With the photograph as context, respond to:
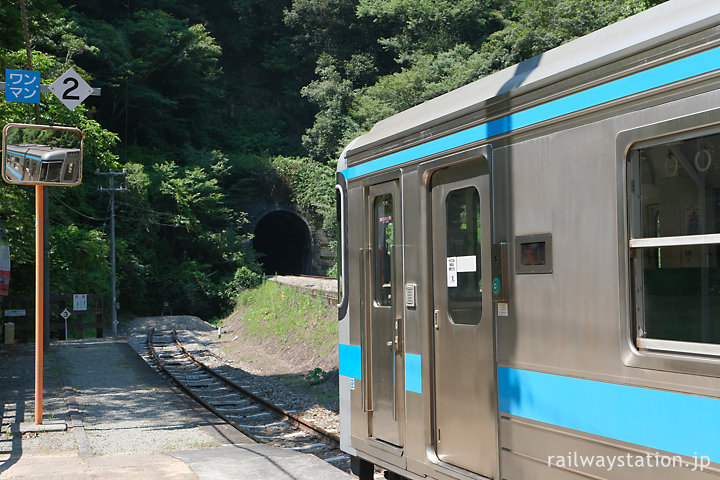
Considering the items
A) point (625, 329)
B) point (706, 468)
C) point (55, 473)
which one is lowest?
point (55, 473)

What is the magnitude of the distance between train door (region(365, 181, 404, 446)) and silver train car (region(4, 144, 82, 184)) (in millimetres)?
6237

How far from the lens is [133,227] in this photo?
144 ft

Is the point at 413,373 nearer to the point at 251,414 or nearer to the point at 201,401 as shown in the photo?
the point at 251,414

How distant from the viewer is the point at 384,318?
671cm

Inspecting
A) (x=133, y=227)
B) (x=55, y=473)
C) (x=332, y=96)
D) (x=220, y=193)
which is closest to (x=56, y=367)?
(x=55, y=473)

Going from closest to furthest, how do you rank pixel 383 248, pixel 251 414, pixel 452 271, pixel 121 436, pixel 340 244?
1. pixel 452 271
2. pixel 383 248
3. pixel 340 244
4. pixel 121 436
5. pixel 251 414

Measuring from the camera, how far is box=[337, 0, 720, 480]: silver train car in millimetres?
3666

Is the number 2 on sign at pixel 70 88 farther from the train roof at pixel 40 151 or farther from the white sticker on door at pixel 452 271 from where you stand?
the white sticker on door at pixel 452 271

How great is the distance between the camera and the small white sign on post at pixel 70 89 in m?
11.4

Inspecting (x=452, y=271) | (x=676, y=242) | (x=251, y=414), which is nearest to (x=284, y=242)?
(x=251, y=414)

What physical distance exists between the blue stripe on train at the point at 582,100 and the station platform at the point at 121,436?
4.15 m

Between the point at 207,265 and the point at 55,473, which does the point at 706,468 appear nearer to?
the point at 55,473

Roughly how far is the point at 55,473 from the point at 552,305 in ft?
21.3

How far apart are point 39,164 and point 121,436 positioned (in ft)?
13.6
